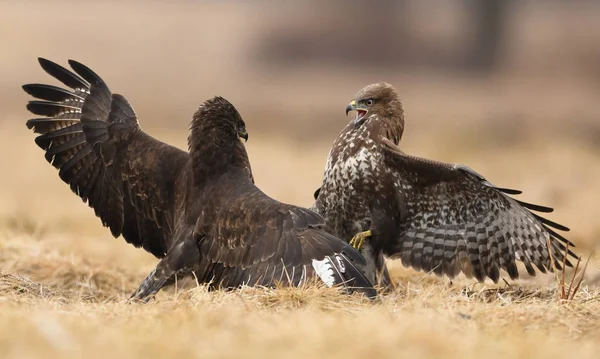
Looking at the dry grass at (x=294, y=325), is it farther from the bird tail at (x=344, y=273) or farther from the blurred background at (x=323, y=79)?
the blurred background at (x=323, y=79)

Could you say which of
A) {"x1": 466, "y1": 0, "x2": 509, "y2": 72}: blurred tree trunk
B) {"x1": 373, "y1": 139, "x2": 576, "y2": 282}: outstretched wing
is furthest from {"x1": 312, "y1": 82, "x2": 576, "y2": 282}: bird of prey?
{"x1": 466, "y1": 0, "x2": 509, "y2": 72}: blurred tree trunk

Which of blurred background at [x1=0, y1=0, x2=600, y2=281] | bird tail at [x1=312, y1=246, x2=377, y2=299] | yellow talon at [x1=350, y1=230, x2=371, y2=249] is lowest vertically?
bird tail at [x1=312, y1=246, x2=377, y2=299]

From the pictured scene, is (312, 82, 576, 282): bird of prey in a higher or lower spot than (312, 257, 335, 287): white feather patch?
higher

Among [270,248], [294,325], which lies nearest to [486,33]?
[270,248]

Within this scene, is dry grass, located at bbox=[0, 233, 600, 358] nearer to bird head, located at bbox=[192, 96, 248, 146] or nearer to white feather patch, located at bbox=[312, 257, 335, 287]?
white feather patch, located at bbox=[312, 257, 335, 287]

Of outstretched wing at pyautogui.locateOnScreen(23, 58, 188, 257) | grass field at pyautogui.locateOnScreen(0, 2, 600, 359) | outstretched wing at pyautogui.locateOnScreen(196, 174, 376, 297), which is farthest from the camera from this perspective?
outstretched wing at pyautogui.locateOnScreen(23, 58, 188, 257)

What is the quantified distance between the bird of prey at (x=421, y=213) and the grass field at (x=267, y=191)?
246 mm

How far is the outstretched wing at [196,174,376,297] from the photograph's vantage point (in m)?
5.34

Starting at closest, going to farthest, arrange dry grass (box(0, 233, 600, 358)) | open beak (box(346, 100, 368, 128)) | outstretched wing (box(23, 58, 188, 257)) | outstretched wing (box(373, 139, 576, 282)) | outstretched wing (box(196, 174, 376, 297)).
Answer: dry grass (box(0, 233, 600, 358))
outstretched wing (box(196, 174, 376, 297))
outstretched wing (box(373, 139, 576, 282))
outstretched wing (box(23, 58, 188, 257))
open beak (box(346, 100, 368, 128))

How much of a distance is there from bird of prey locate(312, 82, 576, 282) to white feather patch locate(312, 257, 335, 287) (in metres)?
1.13

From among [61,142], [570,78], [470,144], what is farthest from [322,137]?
[61,142]

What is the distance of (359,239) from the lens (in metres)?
6.46

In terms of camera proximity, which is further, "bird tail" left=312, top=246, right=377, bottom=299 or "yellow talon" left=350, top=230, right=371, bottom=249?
"yellow talon" left=350, top=230, right=371, bottom=249

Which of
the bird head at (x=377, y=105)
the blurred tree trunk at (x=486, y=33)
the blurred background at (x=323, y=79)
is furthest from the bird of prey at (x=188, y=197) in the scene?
the blurred tree trunk at (x=486, y=33)
